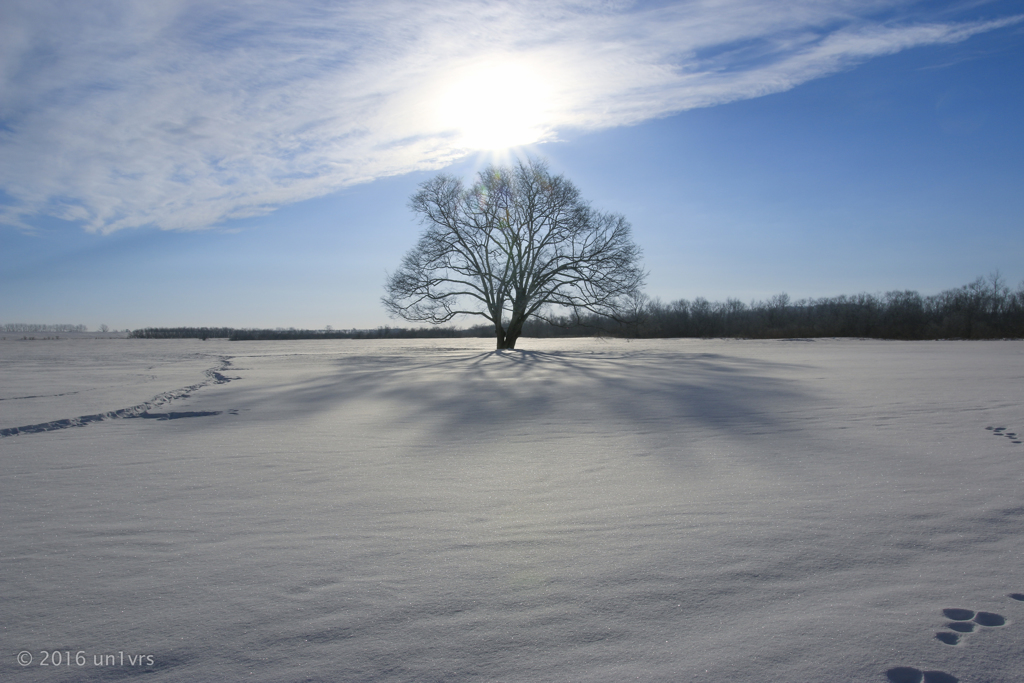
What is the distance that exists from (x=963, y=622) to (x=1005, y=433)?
4232 mm

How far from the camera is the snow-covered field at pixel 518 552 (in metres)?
Result: 1.78

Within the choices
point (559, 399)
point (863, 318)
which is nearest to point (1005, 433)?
point (559, 399)

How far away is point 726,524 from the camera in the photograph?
283cm

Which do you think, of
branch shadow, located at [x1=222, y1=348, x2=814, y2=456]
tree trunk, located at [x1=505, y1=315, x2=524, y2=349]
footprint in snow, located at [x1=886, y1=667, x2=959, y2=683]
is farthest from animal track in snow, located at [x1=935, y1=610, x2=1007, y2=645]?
tree trunk, located at [x1=505, y1=315, x2=524, y2=349]

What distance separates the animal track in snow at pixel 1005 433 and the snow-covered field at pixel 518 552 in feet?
0.12

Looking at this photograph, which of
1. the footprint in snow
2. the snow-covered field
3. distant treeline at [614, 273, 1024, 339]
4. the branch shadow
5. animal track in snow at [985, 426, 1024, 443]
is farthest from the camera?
distant treeline at [614, 273, 1024, 339]

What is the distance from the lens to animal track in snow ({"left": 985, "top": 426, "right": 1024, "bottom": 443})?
465cm

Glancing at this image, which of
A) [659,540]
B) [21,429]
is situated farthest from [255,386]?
[659,540]

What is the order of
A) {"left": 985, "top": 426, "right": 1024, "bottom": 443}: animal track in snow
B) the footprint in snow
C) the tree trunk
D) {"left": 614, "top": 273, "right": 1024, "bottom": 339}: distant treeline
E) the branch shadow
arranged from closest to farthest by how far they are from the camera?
the footprint in snow < {"left": 985, "top": 426, "right": 1024, "bottom": 443}: animal track in snow < the branch shadow < the tree trunk < {"left": 614, "top": 273, "right": 1024, "bottom": 339}: distant treeline

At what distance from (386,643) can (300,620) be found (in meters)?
0.38

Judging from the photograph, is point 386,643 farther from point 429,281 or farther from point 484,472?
point 429,281

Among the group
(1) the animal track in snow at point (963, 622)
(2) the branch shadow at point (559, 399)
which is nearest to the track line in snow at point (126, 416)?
(2) the branch shadow at point (559, 399)

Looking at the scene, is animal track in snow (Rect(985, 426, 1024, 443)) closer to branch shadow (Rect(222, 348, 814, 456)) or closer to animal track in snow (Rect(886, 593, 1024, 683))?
branch shadow (Rect(222, 348, 814, 456))

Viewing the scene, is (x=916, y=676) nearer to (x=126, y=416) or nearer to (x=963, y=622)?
(x=963, y=622)
